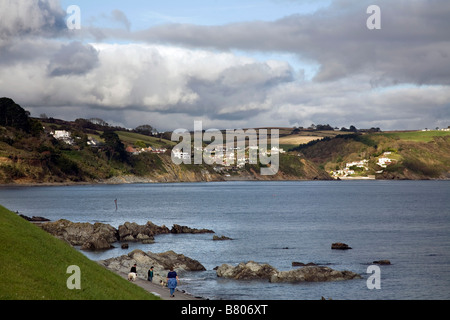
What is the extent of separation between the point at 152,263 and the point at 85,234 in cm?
2230

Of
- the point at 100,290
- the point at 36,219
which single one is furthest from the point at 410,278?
the point at 36,219

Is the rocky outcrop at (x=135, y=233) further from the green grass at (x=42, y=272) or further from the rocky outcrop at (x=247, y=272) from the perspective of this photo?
the green grass at (x=42, y=272)

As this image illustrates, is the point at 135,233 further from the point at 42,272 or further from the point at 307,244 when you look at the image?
the point at 42,272

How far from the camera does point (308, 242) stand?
7019 cm

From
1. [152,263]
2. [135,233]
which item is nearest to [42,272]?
[152,263]

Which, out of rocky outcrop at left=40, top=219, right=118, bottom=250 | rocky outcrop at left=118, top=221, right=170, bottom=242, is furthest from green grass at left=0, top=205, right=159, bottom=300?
rocky outcrop at left=118, top=221, right=170, bottom=242

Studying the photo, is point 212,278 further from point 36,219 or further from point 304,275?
point 36,219

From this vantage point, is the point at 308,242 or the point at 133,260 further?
the point at 308,242

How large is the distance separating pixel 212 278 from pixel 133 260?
7217 mm

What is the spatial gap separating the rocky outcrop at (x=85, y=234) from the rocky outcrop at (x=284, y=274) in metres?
21.0

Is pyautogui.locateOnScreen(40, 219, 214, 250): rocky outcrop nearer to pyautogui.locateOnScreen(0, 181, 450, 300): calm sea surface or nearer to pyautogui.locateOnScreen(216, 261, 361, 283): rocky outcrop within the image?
pyautogui.locateOnScreen(0, 181, 450, 300): calm sea surface

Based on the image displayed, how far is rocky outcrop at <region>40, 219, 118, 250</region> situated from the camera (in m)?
62.1

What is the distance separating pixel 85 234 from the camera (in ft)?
221

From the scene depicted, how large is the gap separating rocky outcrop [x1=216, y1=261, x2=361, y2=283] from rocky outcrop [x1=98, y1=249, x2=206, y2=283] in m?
4.16
